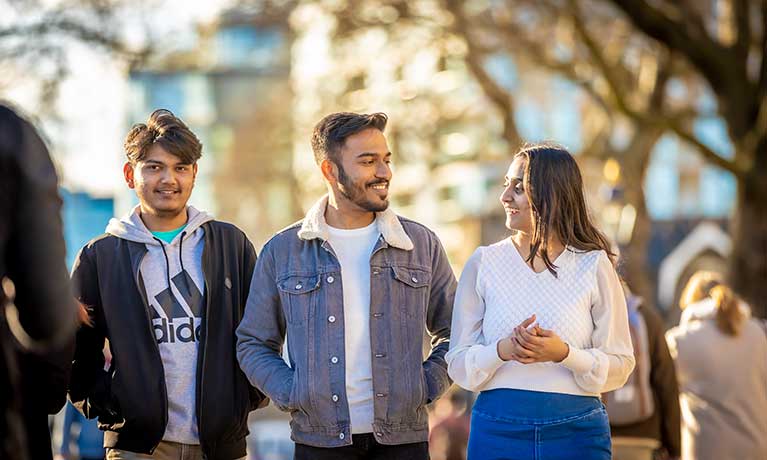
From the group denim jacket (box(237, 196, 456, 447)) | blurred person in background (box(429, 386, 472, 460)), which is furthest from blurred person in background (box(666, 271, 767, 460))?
blurred person in background (box(429, 386, 472, 460))

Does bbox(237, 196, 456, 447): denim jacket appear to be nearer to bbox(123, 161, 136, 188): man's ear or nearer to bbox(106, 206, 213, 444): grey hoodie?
bbox(106, 206, 213, 444): grey hoodie

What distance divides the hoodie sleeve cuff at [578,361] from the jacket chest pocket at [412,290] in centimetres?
94

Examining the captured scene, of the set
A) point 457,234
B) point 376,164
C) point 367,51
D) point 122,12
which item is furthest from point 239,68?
point 376,164

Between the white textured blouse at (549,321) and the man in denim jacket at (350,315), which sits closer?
the white textured blouse at (549,321)

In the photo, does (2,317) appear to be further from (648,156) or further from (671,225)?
(671,225)

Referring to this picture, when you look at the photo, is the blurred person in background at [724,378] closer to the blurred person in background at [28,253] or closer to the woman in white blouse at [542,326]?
the woman in white blouse at [542,326]

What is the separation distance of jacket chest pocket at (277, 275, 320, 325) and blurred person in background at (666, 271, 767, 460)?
11.7ft

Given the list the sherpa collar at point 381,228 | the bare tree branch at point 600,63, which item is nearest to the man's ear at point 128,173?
the sherpa collar at point 381,228

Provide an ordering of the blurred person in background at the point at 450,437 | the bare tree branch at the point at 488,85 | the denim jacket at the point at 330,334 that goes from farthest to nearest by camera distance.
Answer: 1. the bare tree branch at the point at 488,85
2. the blurred person in background at the point at 450,437
3. the denim jacket at the point at 330,334

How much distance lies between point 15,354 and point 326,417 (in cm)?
183

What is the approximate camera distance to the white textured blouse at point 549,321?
18.0ft

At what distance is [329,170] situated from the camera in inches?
248

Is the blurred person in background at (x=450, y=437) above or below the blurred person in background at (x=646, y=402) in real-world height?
below

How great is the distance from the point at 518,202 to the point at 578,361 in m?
0.73
